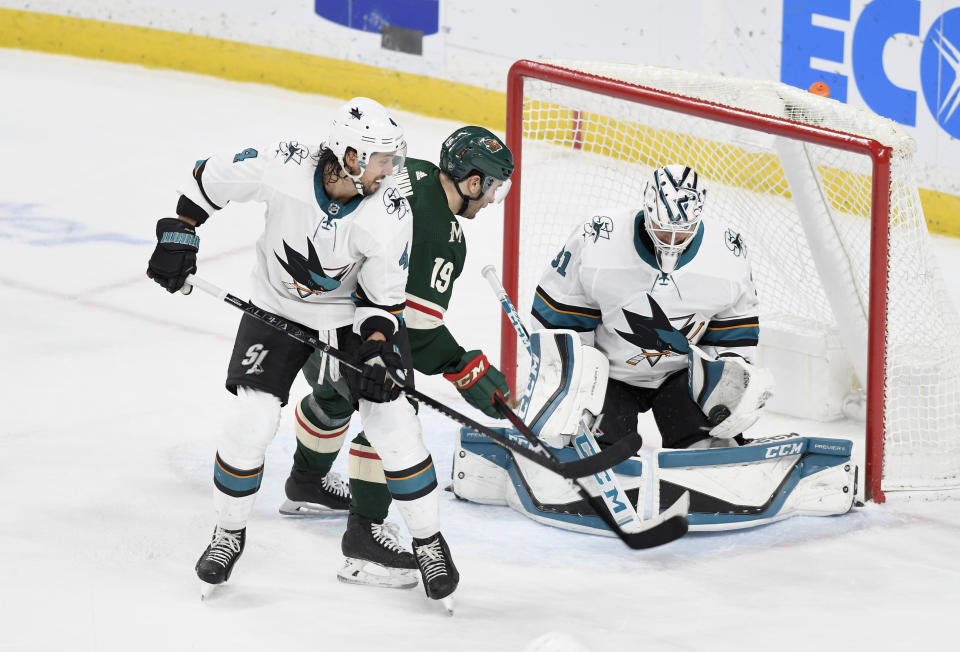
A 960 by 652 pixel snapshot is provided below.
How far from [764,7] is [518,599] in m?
3.73

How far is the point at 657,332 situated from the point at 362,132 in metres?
1.04

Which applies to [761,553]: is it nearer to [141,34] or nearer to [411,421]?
[411,421]

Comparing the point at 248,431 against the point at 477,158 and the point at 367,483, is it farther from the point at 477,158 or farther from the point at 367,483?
the point at 477,158

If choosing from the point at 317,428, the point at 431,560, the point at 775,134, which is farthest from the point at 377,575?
the point at 775,134

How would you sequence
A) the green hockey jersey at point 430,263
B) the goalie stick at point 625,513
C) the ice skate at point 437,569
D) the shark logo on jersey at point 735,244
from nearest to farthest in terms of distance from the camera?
the ice skate at point 437,569, the green hockey jersey at point 430,263, the goalie stick at point 625,513, the shark logo on jersey at point 735,244

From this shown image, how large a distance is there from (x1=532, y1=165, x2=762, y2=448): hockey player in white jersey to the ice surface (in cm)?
37

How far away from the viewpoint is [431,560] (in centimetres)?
296

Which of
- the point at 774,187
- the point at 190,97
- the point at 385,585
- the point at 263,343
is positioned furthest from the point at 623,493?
the point at 190,97

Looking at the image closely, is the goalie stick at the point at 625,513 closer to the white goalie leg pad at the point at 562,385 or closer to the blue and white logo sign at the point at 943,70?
the white goalie leg pad at the point at 562,385

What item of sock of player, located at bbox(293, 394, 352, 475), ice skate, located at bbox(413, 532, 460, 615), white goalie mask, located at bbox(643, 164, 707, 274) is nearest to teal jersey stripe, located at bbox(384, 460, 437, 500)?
ice skate, located at bbox(413, 532, 460, 615)

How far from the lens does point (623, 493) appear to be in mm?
3346

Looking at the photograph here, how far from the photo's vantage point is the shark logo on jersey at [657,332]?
3480 millimetres

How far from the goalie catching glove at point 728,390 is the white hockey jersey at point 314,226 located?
915 mm

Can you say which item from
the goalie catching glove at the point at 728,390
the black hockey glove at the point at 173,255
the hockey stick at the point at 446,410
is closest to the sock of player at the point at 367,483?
the hockey stick at the point at 446,410
